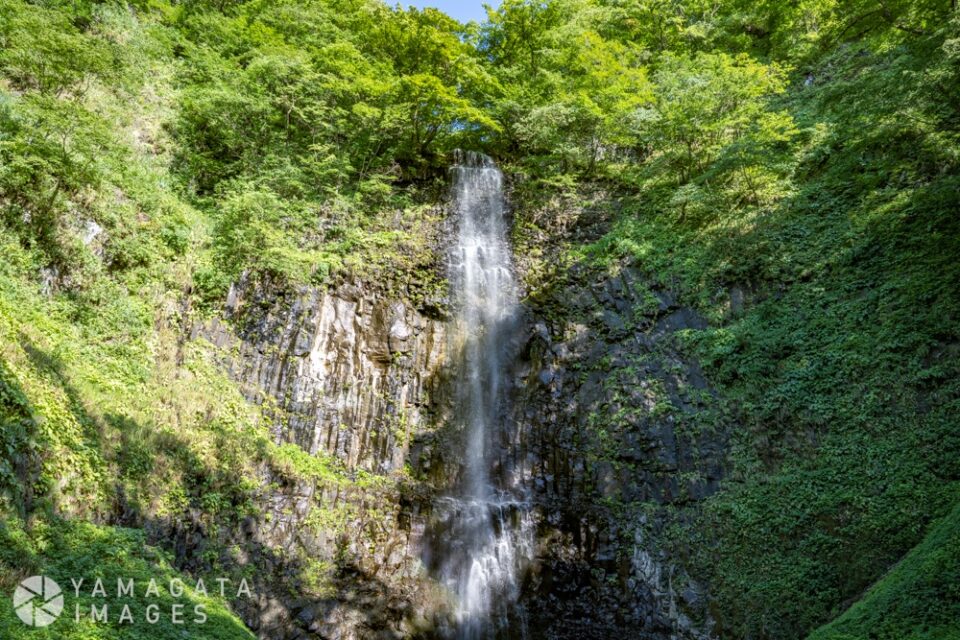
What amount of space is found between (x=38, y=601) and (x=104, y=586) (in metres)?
0.71

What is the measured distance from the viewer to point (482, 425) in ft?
38.4

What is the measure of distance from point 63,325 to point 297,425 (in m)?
4.31

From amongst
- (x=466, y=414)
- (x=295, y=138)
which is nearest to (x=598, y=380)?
(x=466, y=414)

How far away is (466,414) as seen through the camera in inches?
464

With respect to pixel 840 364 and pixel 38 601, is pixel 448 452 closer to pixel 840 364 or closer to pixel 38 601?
pixel 38 601

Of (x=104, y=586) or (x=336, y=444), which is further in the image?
(x=336, y=444)

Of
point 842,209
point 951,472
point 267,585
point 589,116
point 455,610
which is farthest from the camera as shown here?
point 589,116

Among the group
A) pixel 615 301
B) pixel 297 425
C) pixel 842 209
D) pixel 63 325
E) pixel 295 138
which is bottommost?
pixel 297 425

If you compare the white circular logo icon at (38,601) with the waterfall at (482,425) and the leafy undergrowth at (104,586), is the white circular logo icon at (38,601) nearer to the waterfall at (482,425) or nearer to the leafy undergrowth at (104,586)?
the leafy undergrowth at (104,586)

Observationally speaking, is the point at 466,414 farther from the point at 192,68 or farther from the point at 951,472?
the point at 192,68

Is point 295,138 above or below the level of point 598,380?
above

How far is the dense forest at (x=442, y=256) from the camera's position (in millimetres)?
7094

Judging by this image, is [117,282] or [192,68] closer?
[117,282]

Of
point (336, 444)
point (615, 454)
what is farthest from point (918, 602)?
point (336, 444)
